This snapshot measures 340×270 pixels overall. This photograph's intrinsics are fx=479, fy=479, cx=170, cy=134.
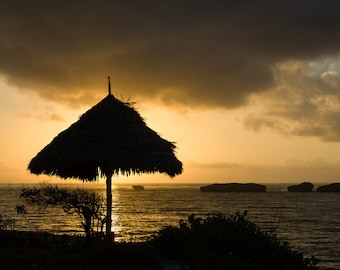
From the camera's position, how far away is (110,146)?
1265 centimetres

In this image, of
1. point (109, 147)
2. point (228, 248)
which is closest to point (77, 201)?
point (109, 147)

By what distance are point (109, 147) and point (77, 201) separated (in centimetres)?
251

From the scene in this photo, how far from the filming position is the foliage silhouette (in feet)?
45.5

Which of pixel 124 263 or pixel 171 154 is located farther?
pixel 171 154

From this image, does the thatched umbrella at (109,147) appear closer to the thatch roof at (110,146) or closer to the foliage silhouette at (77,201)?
the thatch roof at (110,146)

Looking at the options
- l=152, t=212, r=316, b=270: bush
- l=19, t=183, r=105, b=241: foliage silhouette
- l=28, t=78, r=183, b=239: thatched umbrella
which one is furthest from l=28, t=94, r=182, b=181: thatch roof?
l=152, t=212, r=316, b=270: bush

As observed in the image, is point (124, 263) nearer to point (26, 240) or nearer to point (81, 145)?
point (81, 145)

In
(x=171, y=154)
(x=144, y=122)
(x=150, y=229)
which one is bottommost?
(x=150, y=229)

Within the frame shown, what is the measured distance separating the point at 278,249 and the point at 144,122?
16.7 ft

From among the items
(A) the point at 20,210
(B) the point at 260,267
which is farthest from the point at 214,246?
(A) the point at 20,210

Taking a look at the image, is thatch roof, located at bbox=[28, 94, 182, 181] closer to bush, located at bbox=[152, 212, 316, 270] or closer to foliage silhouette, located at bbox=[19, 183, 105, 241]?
foliage silhouette, located at bbox=[19, 183, 105, 241]

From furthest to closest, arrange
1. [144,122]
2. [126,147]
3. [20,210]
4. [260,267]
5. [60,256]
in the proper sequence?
[20,210], [144,122], [126,147], [60,256], [260,267]

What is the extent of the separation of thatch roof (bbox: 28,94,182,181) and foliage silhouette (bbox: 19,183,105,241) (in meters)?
0.98

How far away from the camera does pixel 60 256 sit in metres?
11.8
